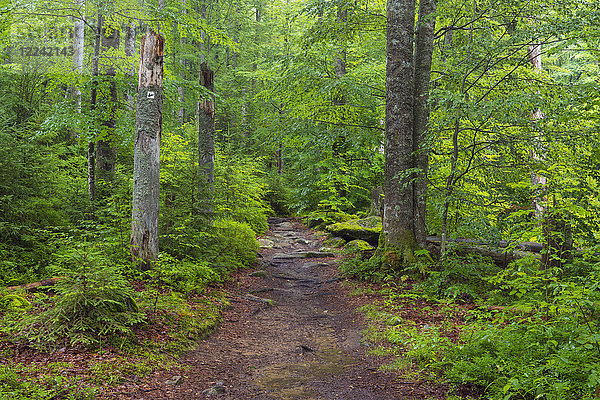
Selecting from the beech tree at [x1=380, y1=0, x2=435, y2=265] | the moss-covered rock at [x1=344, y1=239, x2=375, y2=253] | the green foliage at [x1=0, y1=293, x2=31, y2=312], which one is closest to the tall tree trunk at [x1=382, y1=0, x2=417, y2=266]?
the beech tree at [x1=380, y1=0, x2=435, y2=265]

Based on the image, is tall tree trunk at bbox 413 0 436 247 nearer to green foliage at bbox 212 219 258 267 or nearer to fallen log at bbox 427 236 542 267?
fallen log at bbox 427 236 542 267

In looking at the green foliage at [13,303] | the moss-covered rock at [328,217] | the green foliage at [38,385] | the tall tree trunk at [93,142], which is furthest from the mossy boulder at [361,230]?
the green foliage at [38,385]

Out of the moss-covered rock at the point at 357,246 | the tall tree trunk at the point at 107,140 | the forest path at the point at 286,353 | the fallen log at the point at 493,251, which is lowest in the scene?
the forest path at the point at 286,353

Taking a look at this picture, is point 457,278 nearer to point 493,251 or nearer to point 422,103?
point 493,251

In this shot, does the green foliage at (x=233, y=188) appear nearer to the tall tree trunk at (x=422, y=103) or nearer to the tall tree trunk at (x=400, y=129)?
the tall tree trunk at (x=400, y=129)

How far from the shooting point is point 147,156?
7.48 m

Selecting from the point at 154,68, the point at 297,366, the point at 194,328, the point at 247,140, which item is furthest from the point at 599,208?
the point at 247,140

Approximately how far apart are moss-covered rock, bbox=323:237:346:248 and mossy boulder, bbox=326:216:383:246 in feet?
0.59

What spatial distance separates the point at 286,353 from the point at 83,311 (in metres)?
2.63

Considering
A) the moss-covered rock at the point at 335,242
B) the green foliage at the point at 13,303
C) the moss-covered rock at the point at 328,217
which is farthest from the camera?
the moss-covered rock at the point at 328,217

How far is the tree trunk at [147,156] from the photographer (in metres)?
7.37

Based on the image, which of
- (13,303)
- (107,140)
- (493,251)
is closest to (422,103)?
(493,251)

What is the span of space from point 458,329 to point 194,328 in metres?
3.70

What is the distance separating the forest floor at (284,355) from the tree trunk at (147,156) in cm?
206
